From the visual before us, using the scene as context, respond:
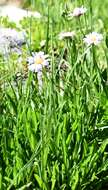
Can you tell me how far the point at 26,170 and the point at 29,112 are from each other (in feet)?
0.98

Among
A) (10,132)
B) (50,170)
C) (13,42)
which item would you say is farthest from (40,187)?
(13,42)

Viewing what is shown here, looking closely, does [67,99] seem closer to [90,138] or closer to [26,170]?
[90,138]

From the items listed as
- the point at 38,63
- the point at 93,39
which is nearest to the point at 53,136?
the point at 38,63

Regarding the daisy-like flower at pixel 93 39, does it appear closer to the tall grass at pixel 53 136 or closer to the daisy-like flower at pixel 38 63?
the tall grass at pixel 53 136

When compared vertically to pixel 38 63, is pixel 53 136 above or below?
below

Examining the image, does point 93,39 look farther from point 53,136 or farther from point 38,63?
point 53,136

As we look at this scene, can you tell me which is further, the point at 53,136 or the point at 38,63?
the point at 53,136

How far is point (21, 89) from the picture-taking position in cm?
266

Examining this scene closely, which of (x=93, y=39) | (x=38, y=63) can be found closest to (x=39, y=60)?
(x=38, y=63)

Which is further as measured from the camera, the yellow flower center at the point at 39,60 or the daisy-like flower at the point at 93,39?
the daisy-like flower at the point at 93,39

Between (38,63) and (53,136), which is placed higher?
(38,63)

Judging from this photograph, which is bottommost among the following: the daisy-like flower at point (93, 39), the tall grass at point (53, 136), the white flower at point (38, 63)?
the tall grass at point (53, 136)

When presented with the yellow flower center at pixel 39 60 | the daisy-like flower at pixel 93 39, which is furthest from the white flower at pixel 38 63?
the daisy-like flower at pixel 93 39

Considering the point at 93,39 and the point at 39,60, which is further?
the point at 93,39
